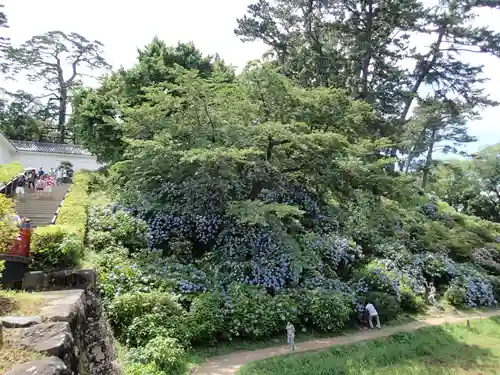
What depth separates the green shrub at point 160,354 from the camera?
820 centimetres

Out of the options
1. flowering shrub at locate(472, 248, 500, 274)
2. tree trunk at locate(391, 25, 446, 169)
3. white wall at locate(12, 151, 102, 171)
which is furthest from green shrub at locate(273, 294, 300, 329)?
white wall at locate(12, 151, 102, 171)

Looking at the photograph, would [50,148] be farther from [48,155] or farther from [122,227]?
[122,227]

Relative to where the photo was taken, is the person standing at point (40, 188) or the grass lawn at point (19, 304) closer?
the grass lawn at point (19, 304)

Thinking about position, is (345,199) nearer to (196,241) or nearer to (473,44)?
(196,241)

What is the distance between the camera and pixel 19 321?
5859mm

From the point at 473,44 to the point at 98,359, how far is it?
26588 mm

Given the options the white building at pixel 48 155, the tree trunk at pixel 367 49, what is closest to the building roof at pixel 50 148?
the white building at pixel 48 155

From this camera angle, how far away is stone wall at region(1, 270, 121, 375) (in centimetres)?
531

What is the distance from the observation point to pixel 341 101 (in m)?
14.3

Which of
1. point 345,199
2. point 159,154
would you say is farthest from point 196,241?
point 345,199

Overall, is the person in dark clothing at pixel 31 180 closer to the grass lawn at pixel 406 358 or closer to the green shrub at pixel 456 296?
the grass lawn at pixel 406 358

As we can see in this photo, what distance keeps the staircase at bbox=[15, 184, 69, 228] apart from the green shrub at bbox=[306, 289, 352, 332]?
8.28m

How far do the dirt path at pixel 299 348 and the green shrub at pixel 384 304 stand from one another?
0.43m

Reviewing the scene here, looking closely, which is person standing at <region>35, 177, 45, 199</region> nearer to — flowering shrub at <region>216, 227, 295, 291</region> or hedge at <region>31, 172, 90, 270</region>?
hedge at <region>31, 172, 90, 270</region>
